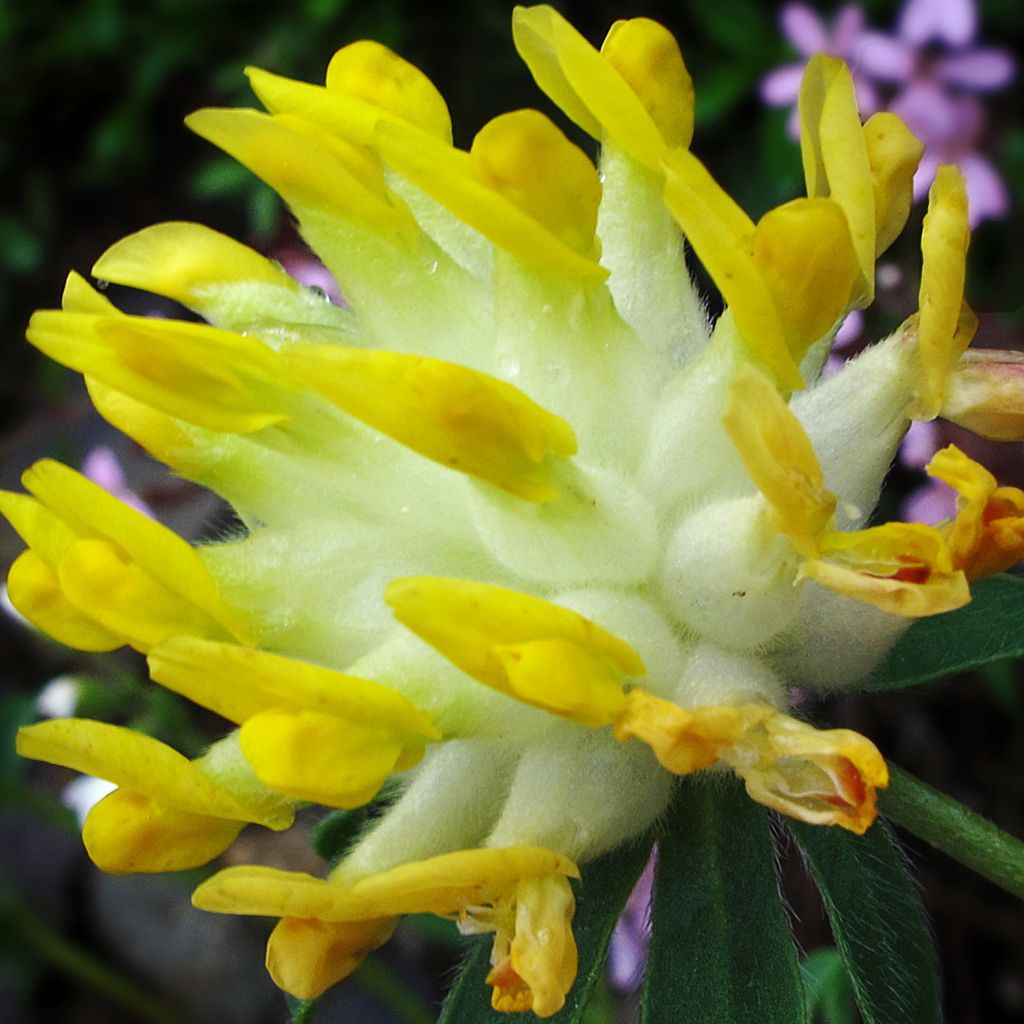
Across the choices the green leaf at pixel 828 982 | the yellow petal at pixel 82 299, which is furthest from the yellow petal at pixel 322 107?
the green leaf at pixel 828 982

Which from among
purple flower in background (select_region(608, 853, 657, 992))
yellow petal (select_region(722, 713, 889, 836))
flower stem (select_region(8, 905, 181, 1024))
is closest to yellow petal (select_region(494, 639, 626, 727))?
yellow petal (select_region(722, 713, 889, 836))

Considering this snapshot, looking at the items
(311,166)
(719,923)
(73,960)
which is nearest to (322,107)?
(311,166)

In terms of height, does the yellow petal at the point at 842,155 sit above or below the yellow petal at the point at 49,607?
above

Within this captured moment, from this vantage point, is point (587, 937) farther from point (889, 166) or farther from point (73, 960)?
point (73, 960)

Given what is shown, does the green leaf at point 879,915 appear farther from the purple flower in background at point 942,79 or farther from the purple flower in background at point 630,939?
the purple flower in background at point 942,79

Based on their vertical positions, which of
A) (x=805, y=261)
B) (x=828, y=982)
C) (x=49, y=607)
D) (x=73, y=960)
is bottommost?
(x=73, y=960)

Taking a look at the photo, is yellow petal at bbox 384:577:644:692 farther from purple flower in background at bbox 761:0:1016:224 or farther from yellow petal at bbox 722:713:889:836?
purple flower in background at bbox 761:0:1016:224
